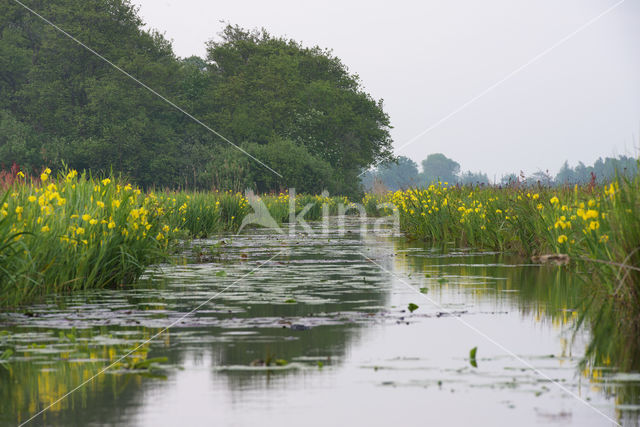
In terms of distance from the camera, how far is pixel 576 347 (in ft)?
23.7

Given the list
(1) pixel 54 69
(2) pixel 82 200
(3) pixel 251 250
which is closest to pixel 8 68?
(1) pixel 54 69

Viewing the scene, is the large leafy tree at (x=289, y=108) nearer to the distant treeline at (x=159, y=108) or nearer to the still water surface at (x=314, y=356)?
the distant treeline at (x=159, y=108)

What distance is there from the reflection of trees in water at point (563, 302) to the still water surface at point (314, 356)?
4 cm

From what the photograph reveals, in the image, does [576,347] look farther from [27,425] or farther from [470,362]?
[27,425]

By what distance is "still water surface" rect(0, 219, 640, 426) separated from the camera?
5156 mm

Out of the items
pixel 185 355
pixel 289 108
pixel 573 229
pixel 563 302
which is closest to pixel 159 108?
pixel 289 108

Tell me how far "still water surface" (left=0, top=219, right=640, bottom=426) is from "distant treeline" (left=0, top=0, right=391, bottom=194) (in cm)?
4629

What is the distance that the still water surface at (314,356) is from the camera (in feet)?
16.9

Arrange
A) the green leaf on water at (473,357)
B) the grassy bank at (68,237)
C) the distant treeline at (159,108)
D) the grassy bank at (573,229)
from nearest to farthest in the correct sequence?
the green leaf on water at (473,357)
the grassy bank at (573,229)
the grassy bank at (68,237)
the distant treeline at (159,108)

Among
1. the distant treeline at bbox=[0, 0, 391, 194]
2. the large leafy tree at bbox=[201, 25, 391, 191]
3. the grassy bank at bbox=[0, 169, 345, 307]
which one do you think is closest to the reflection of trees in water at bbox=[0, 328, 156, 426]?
the grassy bank at bbox=[0, 169, 345, 307]

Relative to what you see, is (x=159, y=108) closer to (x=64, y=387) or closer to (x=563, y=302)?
(x=563, y=302)

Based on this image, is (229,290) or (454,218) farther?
(454,218)

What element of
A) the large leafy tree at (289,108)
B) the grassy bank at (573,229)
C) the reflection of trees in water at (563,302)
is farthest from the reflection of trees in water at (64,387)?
the large leafy tree at (289,108)

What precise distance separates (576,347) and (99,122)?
68175mm
